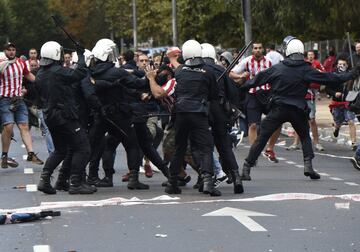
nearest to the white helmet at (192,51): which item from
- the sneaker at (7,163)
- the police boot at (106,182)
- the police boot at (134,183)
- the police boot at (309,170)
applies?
the police boot at (134,183)

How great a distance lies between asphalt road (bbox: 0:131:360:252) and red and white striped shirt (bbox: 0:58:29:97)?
239cm

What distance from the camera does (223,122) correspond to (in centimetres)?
1434

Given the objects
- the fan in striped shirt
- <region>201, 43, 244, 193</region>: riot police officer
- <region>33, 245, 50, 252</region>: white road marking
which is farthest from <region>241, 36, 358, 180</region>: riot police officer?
<region>33, 245, 50, 252</region>: white road marking

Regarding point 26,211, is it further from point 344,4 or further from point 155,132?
point 344,4

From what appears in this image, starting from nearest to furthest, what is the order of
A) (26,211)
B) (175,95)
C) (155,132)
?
(26,211) < (175,95) < (155,132)

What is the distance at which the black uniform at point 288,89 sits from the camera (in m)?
15.5

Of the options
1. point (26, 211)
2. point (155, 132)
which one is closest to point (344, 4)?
point (155, 132)

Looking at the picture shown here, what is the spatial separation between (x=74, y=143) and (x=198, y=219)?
2.98 meters

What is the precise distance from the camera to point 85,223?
11500mm

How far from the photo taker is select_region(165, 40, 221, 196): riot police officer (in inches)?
539

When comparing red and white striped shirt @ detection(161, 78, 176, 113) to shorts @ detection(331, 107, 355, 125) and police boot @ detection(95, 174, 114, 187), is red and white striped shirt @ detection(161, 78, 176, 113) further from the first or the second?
shorts @ detection(331, 107, 355, 125)

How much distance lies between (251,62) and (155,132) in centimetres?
247

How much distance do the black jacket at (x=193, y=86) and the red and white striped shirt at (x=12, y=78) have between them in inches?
204

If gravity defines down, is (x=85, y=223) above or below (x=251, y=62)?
below
